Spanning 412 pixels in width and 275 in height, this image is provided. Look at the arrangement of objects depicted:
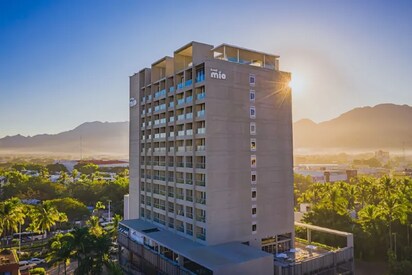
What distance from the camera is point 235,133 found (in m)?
46.8

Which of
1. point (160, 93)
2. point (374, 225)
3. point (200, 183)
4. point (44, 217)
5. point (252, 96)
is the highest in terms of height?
point (160, 93)

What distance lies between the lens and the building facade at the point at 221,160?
4466 cm

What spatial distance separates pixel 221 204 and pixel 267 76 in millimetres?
20109

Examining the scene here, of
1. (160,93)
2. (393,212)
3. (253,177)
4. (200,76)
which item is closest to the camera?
(200,76)

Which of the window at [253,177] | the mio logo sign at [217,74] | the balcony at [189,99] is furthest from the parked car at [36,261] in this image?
the mio logo sign at [217,74]

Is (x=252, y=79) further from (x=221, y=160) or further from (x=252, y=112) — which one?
(x=221, y=160)

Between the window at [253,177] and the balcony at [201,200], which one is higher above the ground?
the window at [253,177]

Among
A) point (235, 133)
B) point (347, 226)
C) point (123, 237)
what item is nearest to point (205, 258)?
point (235, 133)

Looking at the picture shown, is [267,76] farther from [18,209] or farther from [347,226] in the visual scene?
[18,209]

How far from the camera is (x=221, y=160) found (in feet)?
149

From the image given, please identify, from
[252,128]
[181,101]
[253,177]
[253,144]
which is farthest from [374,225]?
[181,101]

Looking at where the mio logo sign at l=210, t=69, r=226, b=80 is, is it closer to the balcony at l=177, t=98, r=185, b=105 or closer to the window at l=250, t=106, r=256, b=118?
the window at l=250, t=106, r=256, b=118

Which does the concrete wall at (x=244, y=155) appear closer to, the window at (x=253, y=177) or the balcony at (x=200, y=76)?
the window at (x=253, y=177)

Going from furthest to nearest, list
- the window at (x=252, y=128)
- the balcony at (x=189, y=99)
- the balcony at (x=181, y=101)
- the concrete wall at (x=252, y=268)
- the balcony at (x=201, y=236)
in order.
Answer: the balcony at (x=181, y=101), the balcony at (x=189, y=99), the window at (x=252, y=128), the balcony at (x=201, y=236), the concrete wall at (x=252, y=268)
